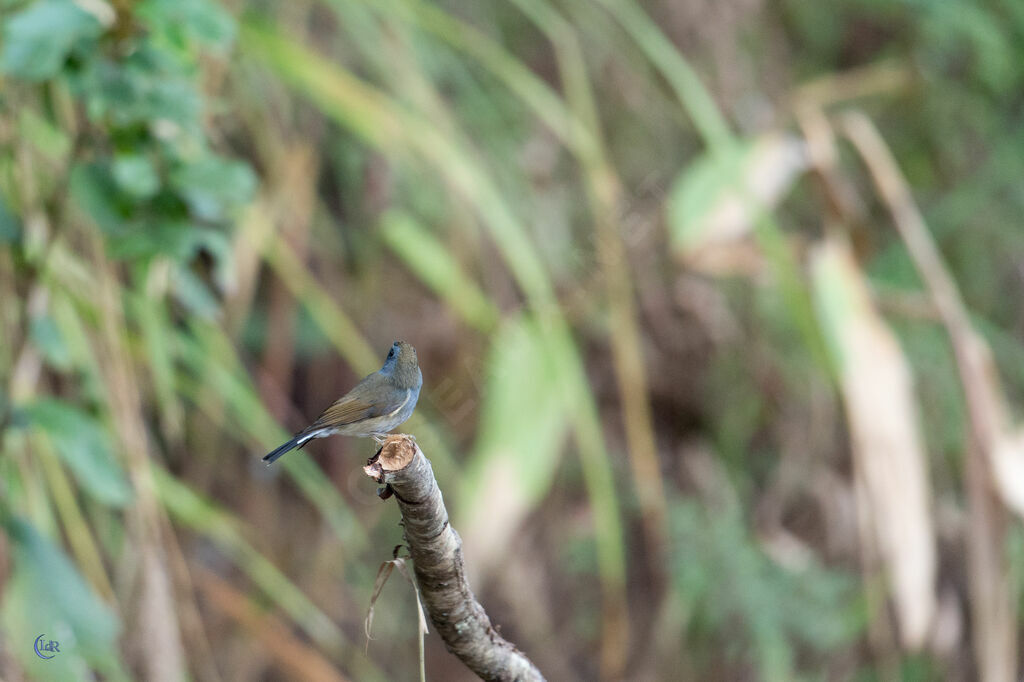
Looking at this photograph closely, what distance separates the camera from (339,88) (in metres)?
1.64

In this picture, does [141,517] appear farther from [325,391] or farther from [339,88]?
[325,391]

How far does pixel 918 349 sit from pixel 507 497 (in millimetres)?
1697

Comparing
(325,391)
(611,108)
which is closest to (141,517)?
(325,391)

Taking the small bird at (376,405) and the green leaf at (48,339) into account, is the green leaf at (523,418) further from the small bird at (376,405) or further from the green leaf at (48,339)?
the small bird at (376,405)

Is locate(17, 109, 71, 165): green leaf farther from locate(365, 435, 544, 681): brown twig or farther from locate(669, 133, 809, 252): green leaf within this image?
locate(669, 133, 809, 252): green leaf

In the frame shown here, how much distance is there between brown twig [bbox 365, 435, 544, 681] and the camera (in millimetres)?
660

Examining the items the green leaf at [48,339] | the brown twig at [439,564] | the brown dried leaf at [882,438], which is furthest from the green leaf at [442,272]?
the brown twig at [439,564]

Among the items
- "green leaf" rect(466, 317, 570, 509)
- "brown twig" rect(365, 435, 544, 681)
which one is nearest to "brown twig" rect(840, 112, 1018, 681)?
"green leaf" rect(466, 317, 570, 509)

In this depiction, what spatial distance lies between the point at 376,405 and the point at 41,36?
2.11 ft

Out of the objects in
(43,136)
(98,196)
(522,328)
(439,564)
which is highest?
(43,136)

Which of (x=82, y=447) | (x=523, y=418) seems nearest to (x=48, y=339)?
(x=82, y=447)

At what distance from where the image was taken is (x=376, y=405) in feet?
2.24

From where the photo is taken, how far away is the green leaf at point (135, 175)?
111cm

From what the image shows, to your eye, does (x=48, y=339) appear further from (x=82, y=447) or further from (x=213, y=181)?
(x=213, y=181)
